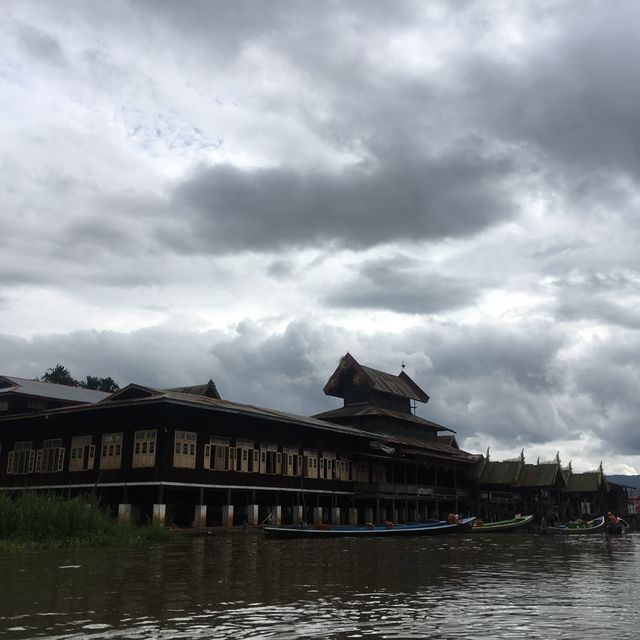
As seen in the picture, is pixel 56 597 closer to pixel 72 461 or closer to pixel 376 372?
pixel 72 461

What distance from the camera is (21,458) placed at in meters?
42.6

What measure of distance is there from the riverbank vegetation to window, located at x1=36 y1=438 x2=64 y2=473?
588 inches

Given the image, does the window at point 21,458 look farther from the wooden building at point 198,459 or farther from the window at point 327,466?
the window at point 327,466

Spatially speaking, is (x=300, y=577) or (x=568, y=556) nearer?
(x=300, y=577)

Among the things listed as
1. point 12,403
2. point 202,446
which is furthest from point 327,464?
point 12,403

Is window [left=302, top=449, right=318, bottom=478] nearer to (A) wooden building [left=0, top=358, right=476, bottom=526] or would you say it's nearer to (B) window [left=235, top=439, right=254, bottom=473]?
(A) wooden building [left=0, top=358, right=476, bottom=526]

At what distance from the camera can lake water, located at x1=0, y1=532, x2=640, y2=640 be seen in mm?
10156

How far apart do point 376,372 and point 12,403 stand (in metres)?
30.5

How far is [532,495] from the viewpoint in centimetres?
6388

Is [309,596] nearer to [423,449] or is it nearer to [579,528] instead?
[579,528]

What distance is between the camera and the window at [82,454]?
127 feet

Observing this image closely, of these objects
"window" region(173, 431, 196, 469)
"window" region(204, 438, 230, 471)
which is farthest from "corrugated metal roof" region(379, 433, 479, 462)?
"window" region(173, 431, 196, 469)

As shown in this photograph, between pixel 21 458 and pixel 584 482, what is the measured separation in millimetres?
48773

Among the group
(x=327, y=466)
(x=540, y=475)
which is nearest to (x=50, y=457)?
(x=327, y=466)
